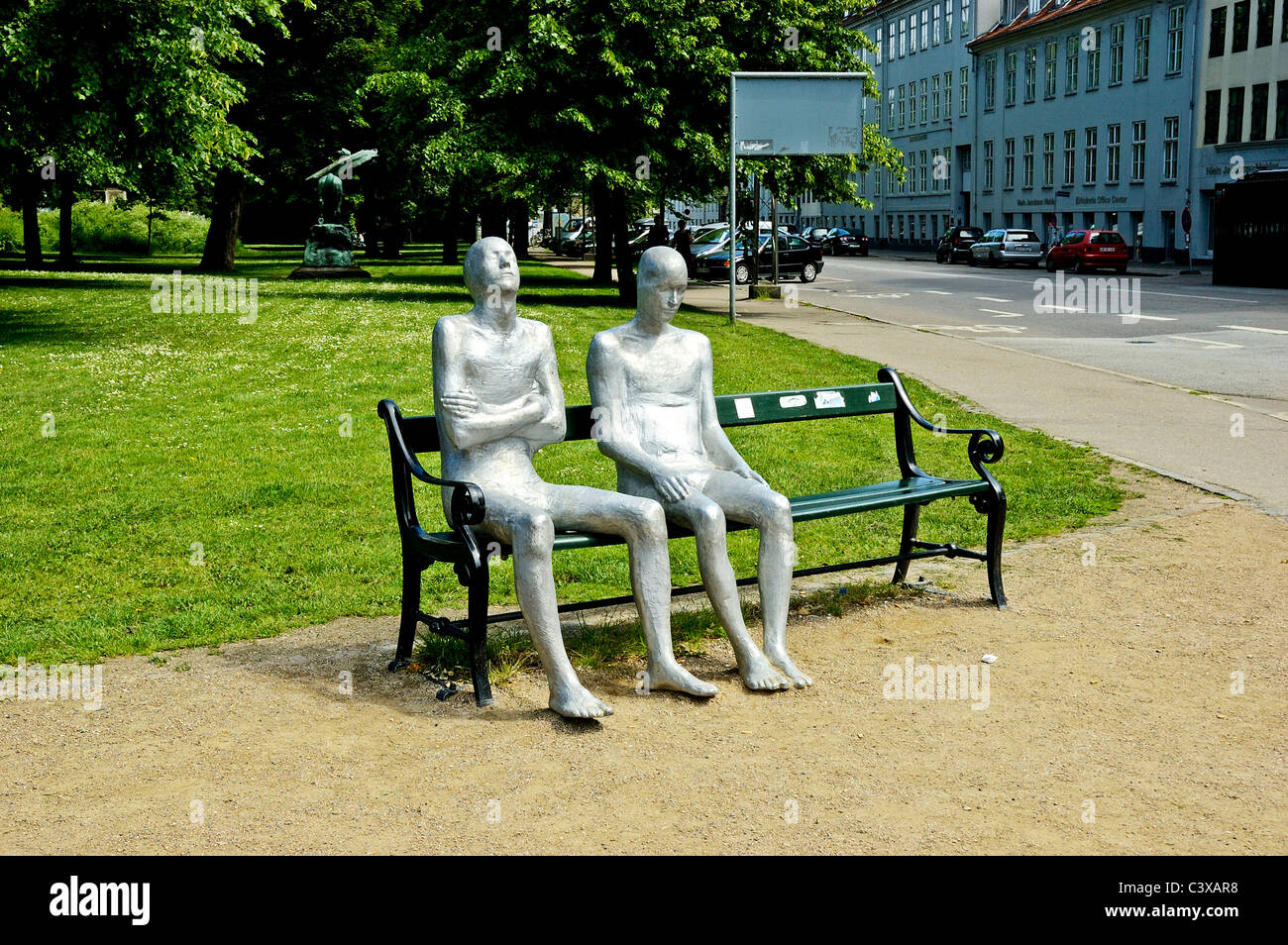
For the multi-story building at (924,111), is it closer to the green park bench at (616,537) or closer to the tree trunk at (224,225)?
the tree trunk at (224,225)

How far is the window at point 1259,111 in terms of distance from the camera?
4847cm

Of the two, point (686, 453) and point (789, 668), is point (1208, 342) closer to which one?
point (686, 453)

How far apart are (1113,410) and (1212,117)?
140ft

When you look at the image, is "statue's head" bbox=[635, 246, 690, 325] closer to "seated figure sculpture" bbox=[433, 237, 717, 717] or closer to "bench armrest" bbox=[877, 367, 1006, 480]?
"seated figure sculpture" bbox=[433, 237, 717, 717]

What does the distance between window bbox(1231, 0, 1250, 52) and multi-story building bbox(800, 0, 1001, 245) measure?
23.7 metres

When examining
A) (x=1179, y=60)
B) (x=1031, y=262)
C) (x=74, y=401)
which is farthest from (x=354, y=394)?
(x=1179, y=60)

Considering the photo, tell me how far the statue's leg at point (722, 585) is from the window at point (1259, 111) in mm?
48926

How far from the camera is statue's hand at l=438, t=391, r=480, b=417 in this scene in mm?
5570

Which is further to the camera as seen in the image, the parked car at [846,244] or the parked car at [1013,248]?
the parked car at [846,244]

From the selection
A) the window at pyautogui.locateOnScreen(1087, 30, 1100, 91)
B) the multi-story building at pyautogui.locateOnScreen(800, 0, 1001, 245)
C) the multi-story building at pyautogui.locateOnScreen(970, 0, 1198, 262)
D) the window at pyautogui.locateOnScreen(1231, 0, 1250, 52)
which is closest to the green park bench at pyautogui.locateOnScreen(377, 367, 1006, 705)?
the window at pyautogui.locateOnScreen(1231, 0, 1250, 52)

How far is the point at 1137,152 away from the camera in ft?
187

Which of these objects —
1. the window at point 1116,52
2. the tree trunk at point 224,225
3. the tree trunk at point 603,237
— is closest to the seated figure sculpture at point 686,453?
the tree trunk at point 603,237

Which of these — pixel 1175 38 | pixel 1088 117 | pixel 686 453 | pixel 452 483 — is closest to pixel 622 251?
pixel 686 453
